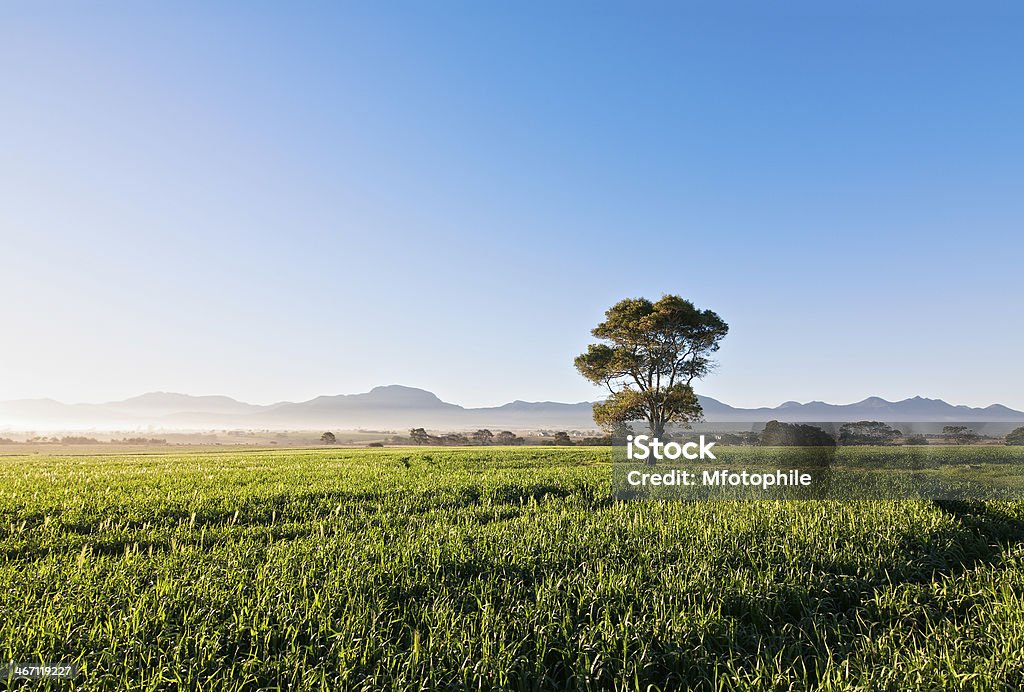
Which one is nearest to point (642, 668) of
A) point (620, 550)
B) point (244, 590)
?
point (620, 550)

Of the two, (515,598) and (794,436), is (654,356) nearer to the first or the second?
(794,436)

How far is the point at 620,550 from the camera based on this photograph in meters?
6.57

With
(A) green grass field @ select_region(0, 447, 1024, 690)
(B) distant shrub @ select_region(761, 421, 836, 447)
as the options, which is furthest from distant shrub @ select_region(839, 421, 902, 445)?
(A) green grass field @ select_region(0, 447, 1024, 690)

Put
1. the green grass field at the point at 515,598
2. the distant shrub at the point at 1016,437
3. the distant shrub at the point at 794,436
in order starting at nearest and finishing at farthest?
the green grass field at the point at 515,598 → the distant shrub at the point at 794,436 → the distant shrub at the point at 1016,437

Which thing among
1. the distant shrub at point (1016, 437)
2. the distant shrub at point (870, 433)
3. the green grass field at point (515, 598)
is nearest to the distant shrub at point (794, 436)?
the distant shrub at point (870, 433)

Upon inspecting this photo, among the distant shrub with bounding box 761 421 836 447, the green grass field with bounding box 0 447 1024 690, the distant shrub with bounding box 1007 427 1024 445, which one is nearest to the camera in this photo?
the green grass field with bounding box 0 447 1024 690

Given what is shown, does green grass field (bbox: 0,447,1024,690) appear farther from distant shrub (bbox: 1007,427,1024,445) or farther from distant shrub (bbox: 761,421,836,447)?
distant shrub (bbox: 1007,427,1024,445)

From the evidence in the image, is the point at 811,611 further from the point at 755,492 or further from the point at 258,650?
the point at 755,492

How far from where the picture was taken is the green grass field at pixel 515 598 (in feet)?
12.9

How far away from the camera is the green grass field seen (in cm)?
395

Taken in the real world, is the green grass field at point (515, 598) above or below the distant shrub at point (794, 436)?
below

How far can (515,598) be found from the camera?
203 inches

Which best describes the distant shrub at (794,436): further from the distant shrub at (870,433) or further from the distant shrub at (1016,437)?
the distant shrub at (1016,437)

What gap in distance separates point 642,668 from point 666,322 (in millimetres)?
22888
